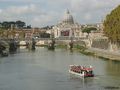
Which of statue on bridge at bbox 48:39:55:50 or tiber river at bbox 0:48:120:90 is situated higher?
statue on bridge at bbox 48:39:55:50

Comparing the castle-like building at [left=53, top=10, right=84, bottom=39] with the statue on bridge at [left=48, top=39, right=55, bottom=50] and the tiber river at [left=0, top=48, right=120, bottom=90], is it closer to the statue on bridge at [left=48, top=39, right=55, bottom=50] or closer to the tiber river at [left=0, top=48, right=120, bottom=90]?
the statue on bridge at [left=48, top=39, right=55, bottom=50]

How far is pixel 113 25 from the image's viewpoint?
60562 millimetres

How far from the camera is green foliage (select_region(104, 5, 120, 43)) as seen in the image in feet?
192

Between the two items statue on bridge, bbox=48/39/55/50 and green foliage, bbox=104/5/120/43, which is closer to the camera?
green foliage, bbox=104/5/120/43

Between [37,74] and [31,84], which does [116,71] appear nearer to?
[37,74]

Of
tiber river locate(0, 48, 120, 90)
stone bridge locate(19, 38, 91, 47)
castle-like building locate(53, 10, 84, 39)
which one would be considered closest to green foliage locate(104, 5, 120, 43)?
tiber river locate(0, 48, 120, 90)

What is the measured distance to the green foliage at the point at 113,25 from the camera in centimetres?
5850

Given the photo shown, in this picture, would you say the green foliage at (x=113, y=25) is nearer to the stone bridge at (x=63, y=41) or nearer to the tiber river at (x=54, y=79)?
the tiber river at (x=54, y=79)

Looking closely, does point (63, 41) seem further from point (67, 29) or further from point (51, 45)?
point (67, 29)

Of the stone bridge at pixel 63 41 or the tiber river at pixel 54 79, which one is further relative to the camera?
the stone bridge at pixel 63 41

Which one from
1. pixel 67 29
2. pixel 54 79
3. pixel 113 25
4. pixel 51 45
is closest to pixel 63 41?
pixel 51 45

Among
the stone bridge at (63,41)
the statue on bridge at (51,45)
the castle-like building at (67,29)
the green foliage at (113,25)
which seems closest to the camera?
the green foliage at (113,25)

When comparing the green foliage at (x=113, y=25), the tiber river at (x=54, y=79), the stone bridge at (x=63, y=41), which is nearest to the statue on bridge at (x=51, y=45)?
the stone bridge at (x=63, y=41)

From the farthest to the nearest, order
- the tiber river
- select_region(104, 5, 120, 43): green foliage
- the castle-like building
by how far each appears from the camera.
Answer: the castle-like building → select_region(104, 5, 120, 43): green foliage → the tiber river
